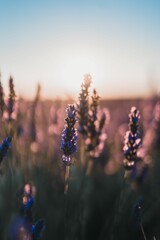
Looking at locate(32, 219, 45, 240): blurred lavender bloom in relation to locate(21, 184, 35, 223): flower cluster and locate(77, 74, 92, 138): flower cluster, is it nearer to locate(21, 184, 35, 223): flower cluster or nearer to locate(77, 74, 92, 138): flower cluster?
locate(21, 184, 35, 223): flower cluster

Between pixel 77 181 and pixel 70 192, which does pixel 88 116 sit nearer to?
pixel 70 192

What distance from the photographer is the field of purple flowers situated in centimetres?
177

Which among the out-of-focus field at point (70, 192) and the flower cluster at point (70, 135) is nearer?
the flower cluster at point (70, 135)

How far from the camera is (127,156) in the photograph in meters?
1.95

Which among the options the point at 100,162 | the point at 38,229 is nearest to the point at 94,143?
the point at 38,229

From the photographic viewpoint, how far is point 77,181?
4277 mm

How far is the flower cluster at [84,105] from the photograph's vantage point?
2074 millimetres

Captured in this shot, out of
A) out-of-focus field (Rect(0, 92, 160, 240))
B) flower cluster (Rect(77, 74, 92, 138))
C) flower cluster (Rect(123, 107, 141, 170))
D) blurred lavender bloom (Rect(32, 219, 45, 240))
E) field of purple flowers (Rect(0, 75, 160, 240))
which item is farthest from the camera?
out-of-focus field (Rect(0, 92, 160, 240))

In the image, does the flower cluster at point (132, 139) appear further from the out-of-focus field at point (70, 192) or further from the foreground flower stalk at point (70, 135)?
the out-of-focus field at point (70, 192)

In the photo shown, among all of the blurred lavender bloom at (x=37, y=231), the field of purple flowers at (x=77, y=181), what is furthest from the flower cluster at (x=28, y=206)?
the blurred lavender bloom at (x=37, y=231)

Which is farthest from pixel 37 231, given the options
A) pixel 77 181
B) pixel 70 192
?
pixel 77 181

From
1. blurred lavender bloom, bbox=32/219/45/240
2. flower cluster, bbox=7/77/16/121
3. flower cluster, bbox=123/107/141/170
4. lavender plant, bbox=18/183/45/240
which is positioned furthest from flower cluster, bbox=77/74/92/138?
blurred lavender bloom, bbox=32/219/45/240

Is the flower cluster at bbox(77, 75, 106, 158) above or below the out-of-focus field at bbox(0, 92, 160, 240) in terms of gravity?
above

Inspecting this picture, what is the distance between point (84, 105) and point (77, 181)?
7.53 feet
